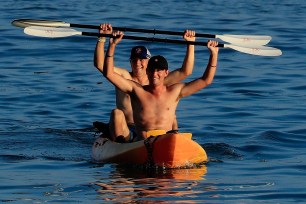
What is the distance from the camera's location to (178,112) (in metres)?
19.2

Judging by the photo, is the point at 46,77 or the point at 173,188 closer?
the point at 173,188

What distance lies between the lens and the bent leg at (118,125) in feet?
48.4

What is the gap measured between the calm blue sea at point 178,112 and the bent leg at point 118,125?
19.9 inches

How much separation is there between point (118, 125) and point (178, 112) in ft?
14.8

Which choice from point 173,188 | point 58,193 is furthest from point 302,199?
point 58,193

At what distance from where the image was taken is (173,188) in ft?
42.4

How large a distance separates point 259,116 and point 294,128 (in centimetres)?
132

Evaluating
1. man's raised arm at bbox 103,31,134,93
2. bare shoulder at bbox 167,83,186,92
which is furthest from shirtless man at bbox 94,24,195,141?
bare shoulder at bbox 167,83,186,92

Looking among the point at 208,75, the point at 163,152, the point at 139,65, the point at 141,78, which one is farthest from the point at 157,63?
the point at 141,78

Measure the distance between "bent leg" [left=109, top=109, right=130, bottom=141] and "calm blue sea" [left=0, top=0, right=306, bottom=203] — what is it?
505mm

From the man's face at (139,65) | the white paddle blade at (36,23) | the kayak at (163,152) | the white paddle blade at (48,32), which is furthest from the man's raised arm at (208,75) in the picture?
the white paddle blade at (36,23)

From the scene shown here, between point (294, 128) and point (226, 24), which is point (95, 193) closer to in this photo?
point (294, 128)

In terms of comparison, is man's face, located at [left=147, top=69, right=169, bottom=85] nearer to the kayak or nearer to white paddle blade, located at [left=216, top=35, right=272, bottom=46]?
the kayak

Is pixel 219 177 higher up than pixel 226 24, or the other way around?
pixel 226 24
